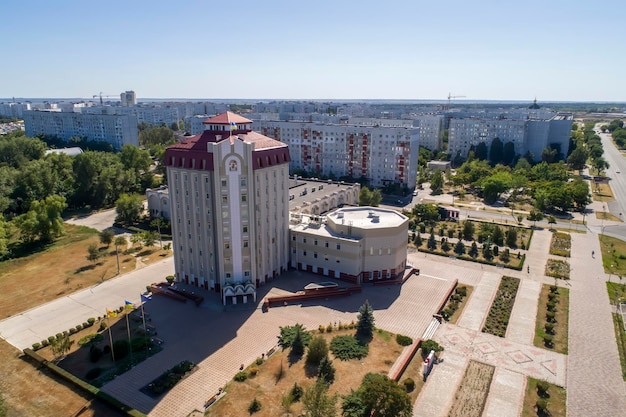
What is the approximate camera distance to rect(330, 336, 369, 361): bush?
40438 millimetres

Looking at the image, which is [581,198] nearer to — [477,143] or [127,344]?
[477,143]

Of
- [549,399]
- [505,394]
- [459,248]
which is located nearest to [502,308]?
[549,399]

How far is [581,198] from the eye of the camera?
302 ft

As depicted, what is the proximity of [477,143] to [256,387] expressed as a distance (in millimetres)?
139254

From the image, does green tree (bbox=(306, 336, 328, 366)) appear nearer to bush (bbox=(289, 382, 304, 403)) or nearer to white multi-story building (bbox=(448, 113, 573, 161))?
bush (bbox=(289, 382, 304, 403))

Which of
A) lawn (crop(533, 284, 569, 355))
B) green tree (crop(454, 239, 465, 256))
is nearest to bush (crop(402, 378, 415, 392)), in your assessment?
lawn (crop(533, 284, 569, 355))

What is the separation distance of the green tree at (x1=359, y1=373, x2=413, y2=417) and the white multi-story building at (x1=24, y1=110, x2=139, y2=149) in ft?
499

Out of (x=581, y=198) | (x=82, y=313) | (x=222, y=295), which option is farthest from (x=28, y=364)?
(x=581, y=198)

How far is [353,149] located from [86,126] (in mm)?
113111

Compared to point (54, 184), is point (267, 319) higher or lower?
lower

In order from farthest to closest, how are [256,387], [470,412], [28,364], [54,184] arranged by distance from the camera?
[54,184] < [28,364] < [256,387] < [470,412]

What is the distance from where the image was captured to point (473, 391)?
36.0m

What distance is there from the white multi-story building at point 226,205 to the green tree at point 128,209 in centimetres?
3155

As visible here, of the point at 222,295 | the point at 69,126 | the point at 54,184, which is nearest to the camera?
the point at 222,295
